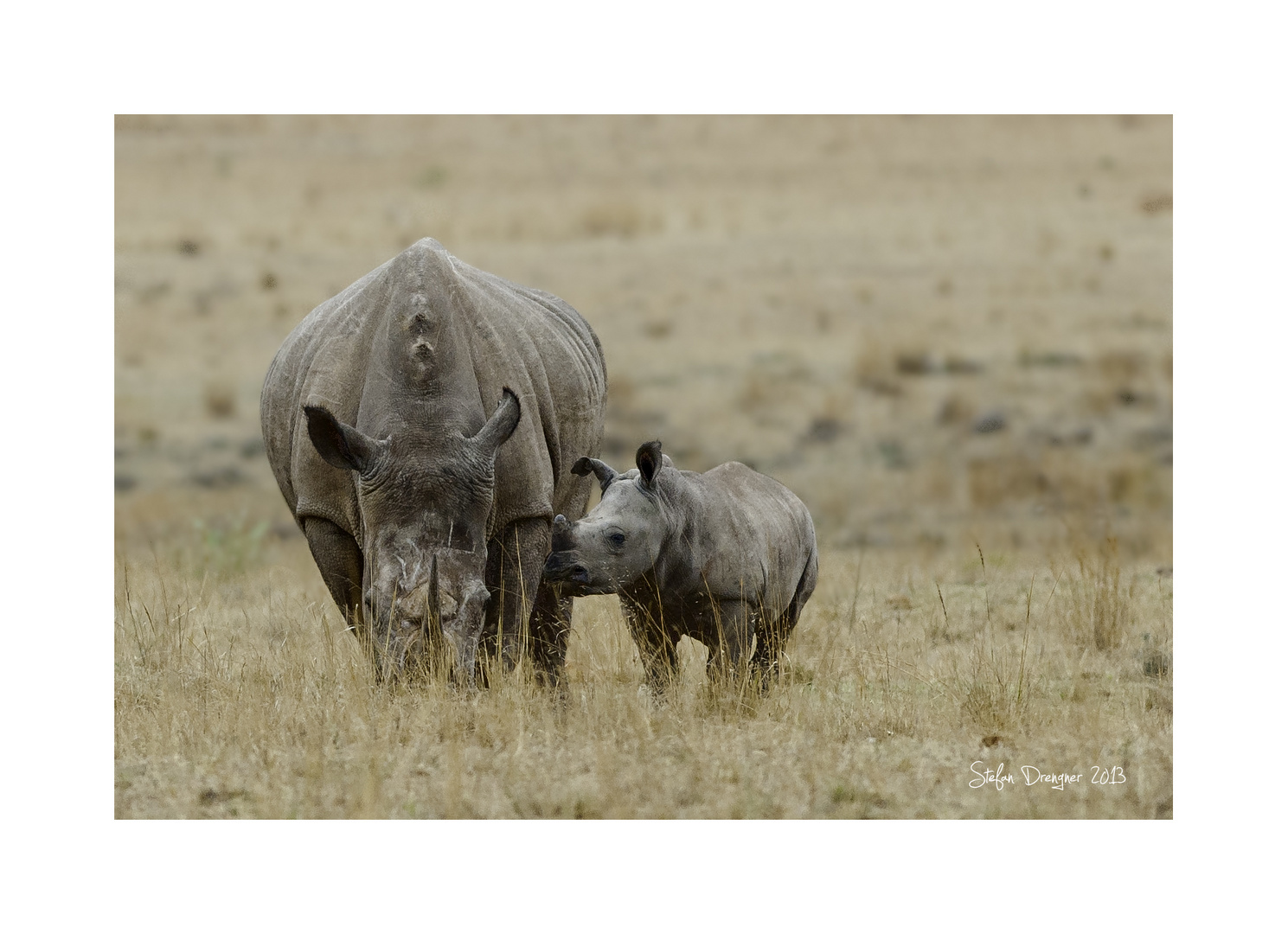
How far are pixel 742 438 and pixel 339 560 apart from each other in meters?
10.3

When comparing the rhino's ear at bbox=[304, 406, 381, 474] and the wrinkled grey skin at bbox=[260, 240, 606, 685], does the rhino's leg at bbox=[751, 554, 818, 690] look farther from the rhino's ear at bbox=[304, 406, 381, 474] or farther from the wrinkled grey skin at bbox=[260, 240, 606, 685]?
the rhino's ear at bbox=[304, 406, 381, 474]

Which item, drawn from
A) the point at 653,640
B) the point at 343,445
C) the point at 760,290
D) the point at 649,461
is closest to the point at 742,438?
the point at 760,290

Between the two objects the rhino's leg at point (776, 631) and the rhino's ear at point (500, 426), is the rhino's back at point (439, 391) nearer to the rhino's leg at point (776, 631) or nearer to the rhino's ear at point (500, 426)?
the rhino's ear at point (500, 426)

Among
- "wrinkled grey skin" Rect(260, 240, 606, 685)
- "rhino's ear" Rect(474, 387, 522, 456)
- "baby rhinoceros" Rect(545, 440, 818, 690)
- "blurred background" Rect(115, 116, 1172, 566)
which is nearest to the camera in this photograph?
"wrinkled grey skin" Rect(260, 240, 606, 685)

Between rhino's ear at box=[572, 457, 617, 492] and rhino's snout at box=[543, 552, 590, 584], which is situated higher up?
rhino's ear at box=[572, 457, 617, 492]

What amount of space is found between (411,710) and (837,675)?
2.29m

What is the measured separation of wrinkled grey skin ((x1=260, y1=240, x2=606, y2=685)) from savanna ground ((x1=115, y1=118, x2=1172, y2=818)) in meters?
0.34

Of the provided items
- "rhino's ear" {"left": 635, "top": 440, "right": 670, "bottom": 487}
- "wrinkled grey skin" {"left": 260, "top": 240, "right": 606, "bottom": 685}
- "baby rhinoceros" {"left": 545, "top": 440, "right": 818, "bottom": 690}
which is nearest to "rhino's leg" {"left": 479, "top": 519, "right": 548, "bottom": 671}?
"wrinkled grey skin" {"left": 260, "top": 240, "right": 606, "bottom": 685}

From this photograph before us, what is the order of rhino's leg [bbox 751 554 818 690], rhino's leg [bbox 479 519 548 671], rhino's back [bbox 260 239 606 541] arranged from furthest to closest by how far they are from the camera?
rhino's leg [bbox 751 554 818 690] < rhino's leg [bbox 479 519 548 671] < rhino's back [bbox 260 239 606 541]

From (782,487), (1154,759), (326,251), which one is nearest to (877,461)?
(326,251)

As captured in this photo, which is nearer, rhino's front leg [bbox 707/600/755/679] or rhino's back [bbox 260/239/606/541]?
rhino's back [bbox 260/239/606/541]

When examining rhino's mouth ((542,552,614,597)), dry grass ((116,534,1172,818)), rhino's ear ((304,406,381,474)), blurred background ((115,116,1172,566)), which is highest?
blurred background ((115,116,1172,566))

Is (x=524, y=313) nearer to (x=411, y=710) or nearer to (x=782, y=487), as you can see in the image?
(x=782, y=487)

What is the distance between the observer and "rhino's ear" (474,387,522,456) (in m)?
7.26
